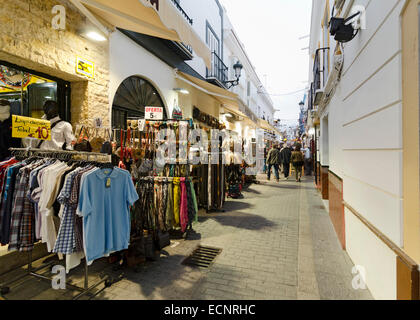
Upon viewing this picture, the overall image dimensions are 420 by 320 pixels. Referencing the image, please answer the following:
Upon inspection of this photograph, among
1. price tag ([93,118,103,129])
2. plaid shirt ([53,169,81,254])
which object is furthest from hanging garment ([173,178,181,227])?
price tag ([93,118,103,129])

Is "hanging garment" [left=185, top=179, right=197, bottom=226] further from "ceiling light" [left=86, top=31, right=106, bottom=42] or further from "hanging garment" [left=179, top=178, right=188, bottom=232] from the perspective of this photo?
"ceiling light" [left=86, top=31, right=106, bottom=42]

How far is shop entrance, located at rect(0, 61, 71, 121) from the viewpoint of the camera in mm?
3877

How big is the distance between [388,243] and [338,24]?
9.21 ft

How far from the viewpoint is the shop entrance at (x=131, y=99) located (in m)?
5.86

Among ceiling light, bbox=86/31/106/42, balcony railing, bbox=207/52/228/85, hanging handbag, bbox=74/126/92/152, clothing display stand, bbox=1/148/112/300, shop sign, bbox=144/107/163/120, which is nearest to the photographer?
clothing display stand, bbox=1/148/112/300

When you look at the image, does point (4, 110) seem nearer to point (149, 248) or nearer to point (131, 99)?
point (149, 248)

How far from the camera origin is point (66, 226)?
8.39 ft

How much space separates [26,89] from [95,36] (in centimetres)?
168

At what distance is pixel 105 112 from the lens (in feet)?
17.1

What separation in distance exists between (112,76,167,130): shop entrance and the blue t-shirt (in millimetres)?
3077

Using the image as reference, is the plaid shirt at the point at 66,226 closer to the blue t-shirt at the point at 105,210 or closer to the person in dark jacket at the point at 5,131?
the blue t-shirt at the point at 105,210

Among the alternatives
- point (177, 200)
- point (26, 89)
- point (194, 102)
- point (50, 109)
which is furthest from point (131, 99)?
point (194, 102)
